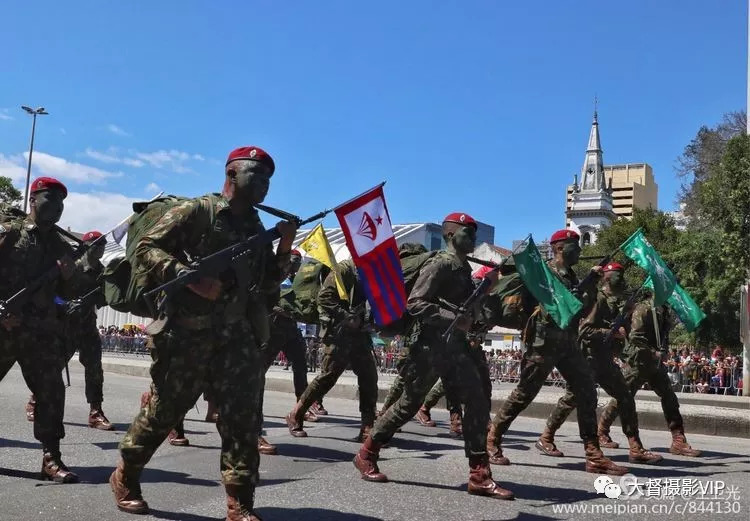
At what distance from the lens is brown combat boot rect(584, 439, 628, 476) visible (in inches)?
287

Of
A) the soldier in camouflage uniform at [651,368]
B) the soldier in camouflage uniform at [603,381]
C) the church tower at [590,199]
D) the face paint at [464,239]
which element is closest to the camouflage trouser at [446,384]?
the face paint at [464,239]

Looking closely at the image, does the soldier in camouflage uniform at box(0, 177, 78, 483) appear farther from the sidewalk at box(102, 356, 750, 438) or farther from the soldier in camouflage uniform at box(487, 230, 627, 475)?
the sidewalk at box(102, 356, 750, 438)

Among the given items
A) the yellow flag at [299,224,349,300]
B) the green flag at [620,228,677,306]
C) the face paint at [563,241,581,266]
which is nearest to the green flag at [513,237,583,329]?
the face paint at [563,241,581,266]

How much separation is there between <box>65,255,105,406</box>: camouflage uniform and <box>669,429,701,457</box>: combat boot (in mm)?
6602

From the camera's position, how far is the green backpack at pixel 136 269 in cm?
470

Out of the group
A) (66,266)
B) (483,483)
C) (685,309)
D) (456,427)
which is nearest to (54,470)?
(66,266)

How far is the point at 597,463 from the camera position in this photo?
7305mm

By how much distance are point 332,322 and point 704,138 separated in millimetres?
31239

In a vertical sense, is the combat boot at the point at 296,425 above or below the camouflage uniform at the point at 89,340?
below

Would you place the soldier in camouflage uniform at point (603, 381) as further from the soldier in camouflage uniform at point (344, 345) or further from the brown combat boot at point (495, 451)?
the soldier in camouflage uniform at point (344, 345)

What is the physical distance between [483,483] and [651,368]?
3.85 meters

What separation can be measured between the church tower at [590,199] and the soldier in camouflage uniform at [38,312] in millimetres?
127095

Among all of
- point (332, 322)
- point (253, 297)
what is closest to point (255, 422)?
point (253, 297)

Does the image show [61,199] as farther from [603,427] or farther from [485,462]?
[603,427]
